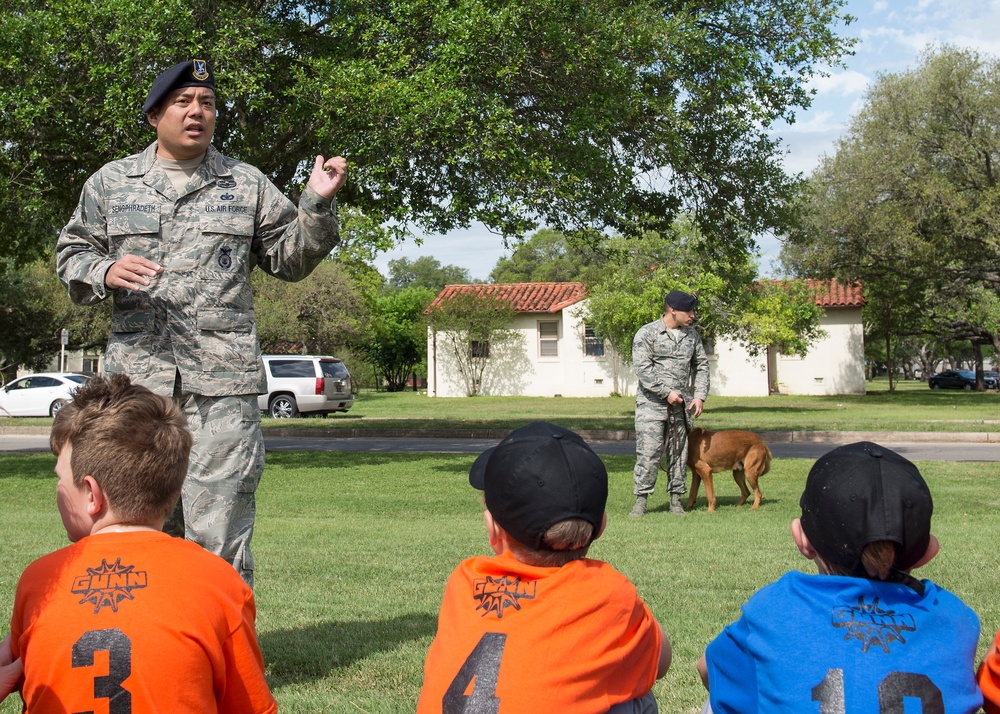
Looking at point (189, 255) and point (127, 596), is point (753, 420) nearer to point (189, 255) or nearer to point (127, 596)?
point (189, 255)

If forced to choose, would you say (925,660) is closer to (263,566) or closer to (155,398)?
(155,398)

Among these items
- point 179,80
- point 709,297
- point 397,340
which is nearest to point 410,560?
point 179,80

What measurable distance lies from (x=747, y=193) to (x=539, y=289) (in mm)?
33727

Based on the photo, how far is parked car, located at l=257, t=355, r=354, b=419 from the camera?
2955 centimetres

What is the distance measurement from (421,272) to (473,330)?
3766 inches

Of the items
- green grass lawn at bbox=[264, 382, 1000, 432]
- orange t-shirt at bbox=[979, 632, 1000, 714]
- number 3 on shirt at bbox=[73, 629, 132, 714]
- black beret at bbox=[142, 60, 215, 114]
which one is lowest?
green grass lawn at bbox=[264, 382, 1000, 432]

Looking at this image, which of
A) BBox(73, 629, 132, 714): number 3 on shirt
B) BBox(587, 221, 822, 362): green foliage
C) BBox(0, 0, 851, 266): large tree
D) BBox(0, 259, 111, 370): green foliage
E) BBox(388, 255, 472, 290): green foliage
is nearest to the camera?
BBox(73, 629, 132, 714): number 3 on shirt

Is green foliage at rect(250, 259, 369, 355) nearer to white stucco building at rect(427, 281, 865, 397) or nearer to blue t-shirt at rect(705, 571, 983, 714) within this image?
white stucco building at rect(427, 281, 865, 397)

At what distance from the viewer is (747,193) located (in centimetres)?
1745

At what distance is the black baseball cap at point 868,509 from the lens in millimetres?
2293

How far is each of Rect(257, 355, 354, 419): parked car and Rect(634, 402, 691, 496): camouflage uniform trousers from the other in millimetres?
21062

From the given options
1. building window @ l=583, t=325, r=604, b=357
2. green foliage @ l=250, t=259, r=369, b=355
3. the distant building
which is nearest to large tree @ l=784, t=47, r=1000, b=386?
the distant building

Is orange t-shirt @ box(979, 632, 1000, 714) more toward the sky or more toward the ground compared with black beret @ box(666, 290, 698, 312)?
more toward the ground

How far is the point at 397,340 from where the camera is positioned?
5509 centimetres
